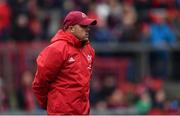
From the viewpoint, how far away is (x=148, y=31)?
17.2 meters

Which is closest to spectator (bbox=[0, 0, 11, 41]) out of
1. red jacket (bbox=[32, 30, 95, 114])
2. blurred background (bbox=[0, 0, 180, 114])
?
blurred background (bbox=[0, 0, 180, 114])

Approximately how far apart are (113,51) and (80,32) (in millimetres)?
8820

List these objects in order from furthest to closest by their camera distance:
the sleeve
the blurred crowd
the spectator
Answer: the blurred crowd
the spectator
the sleeve

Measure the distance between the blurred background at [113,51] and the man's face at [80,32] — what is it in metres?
6.25

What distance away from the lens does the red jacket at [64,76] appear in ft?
24.4

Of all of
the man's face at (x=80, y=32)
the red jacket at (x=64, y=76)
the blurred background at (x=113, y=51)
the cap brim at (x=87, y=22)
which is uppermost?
the cap brim at (x=87, y=22)

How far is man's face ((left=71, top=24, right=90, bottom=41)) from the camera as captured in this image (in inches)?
→ 297

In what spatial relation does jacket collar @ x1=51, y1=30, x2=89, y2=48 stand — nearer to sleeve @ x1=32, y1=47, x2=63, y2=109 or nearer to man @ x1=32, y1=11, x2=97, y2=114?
man @ x1=32, y1=11, x2=97, y2=114

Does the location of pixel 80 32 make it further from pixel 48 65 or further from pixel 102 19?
pixel 102 19

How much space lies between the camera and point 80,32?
7.56 metres

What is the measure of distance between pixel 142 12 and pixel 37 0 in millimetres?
2630

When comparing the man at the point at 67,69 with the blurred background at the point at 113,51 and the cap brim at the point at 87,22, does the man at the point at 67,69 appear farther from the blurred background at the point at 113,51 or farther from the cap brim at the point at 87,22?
the blurred background at the point at 113,51

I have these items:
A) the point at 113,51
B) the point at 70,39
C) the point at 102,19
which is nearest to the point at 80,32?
the point at 70,39

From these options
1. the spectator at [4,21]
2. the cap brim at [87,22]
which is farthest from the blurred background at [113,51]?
the cap brim at [87,22]
